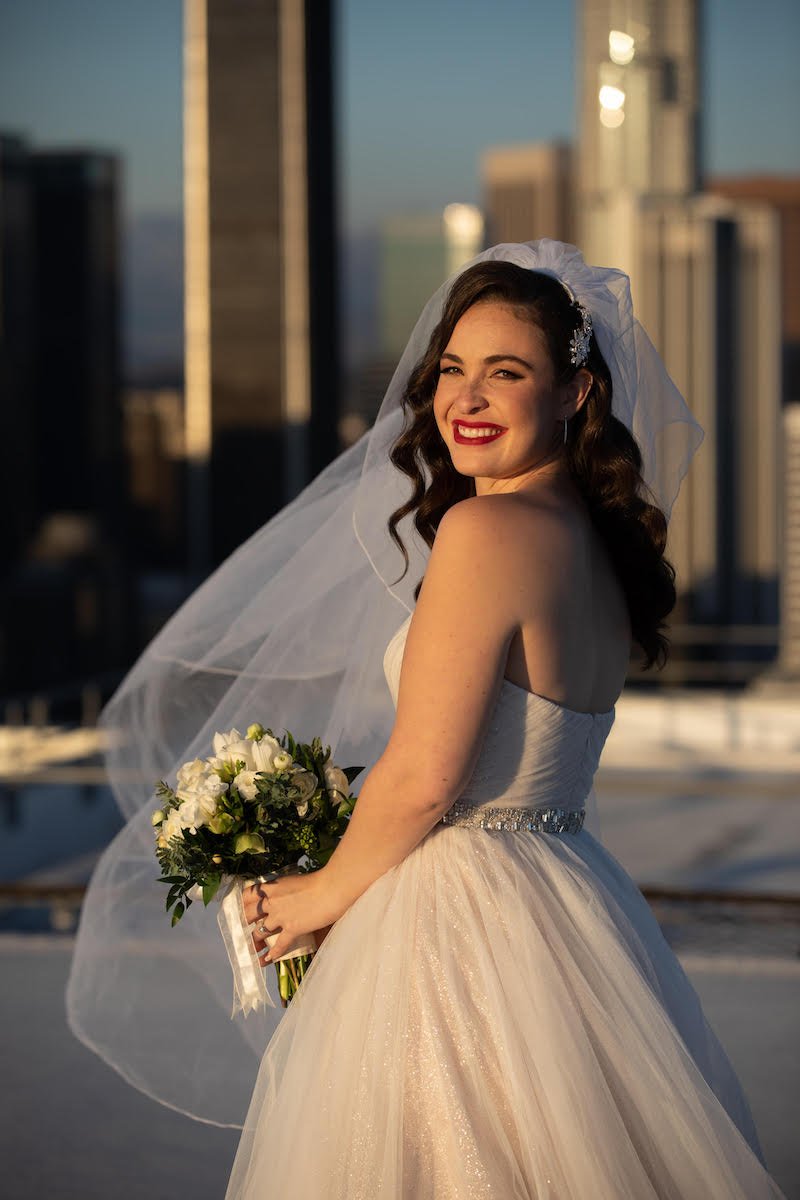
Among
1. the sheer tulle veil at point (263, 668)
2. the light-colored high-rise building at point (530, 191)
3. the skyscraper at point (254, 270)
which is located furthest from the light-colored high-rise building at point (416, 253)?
the sheer tulle veil at point (263, 668)

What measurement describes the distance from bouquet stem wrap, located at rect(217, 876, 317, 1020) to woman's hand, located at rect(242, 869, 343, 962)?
0.01 m

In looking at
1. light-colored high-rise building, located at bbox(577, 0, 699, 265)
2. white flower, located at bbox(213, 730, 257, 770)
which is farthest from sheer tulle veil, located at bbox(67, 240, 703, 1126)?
light-colored high-rise building, located at bbox(577, 0, 699, 265)

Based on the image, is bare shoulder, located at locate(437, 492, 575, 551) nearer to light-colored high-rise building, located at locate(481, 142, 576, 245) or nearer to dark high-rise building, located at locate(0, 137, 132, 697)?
dark high-rise building, located at locate(0, 137, 132, 697)

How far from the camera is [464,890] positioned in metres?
1.42

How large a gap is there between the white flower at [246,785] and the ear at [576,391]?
502 mm

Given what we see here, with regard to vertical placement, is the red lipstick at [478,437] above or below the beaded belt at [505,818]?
above

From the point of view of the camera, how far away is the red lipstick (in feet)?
4.79

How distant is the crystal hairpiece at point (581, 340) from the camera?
1.48m

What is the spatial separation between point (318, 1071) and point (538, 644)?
48 cm

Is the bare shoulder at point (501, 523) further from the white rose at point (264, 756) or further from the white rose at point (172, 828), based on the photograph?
the white rose at point (172, 828)

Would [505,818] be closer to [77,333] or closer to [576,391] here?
[576,391]

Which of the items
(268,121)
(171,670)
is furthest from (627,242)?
(171,670)

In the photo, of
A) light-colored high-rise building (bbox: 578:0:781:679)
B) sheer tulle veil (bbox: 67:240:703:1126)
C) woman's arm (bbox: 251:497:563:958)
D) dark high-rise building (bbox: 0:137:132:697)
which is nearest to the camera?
woman's arm (bbox: 251:497:563:958)

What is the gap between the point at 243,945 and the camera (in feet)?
5.02
